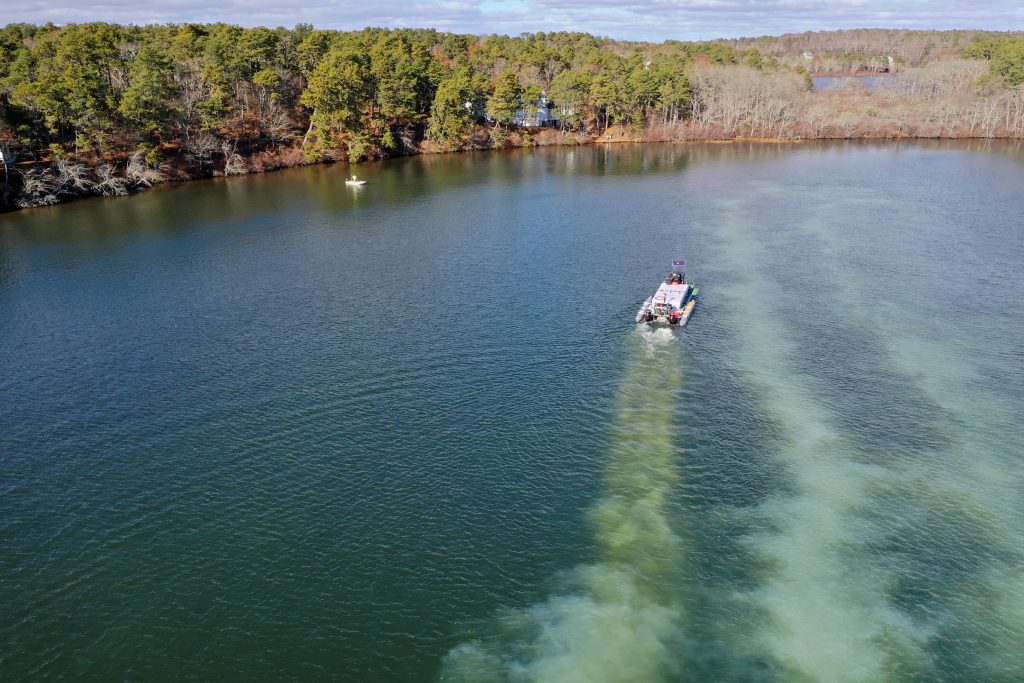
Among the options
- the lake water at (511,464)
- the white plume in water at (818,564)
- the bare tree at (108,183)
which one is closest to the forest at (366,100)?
the bare tree at (108,183)

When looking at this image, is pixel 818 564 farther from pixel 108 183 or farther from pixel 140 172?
pixel 140 172

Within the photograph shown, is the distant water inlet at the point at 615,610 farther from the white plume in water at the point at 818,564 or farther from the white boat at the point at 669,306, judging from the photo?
the white boat at the point at 669,306

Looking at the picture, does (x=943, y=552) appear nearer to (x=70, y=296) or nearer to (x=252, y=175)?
(x=70, y=296)

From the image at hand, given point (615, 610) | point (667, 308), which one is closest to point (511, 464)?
point (615, 610)

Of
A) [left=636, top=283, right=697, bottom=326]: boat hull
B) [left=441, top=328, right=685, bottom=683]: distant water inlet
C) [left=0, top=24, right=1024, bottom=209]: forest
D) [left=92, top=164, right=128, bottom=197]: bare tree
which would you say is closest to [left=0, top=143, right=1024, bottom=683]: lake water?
[left=441, top=328, right=685, bottom=683]: distant water inlet

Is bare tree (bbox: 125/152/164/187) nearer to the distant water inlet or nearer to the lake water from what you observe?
the lake water

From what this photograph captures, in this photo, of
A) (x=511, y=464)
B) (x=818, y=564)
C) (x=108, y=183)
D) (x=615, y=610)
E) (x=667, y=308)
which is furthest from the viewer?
(x=108, y=183)
